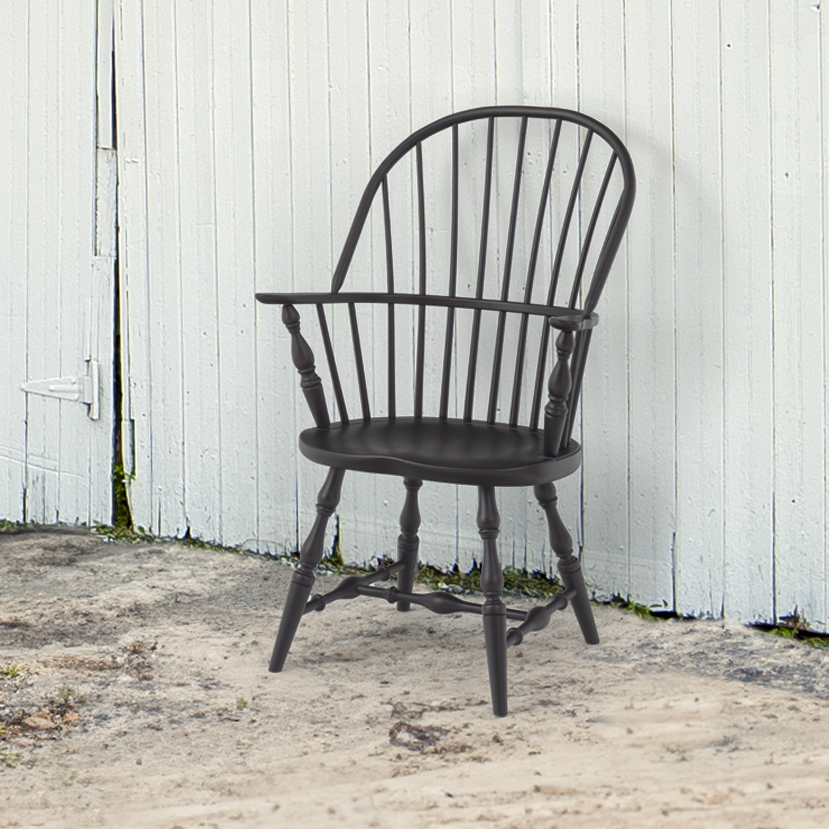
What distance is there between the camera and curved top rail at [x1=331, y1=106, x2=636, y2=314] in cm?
224

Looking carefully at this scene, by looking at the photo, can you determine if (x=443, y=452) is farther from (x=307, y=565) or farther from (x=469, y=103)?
(x=469, y=103)

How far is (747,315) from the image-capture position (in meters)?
2.40

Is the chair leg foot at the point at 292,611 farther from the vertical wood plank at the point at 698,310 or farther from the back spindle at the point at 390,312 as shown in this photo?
the vertical wood plank at the point at 698,310

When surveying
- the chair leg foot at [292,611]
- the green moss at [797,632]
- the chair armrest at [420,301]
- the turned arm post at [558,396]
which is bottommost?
the green moss at [797,632]

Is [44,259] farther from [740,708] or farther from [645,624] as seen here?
[740,708]

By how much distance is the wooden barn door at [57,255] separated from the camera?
3199 millimetres

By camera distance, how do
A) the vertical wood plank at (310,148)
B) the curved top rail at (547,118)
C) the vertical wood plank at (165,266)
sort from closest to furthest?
1. the curved top rail at (547,118)
2. the vertical wood plank at (310,148)
3. the vertical wood plank at (165,266)

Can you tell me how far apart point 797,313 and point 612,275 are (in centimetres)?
42

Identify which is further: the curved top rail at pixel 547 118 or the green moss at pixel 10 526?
the green moss at pixel 10 526

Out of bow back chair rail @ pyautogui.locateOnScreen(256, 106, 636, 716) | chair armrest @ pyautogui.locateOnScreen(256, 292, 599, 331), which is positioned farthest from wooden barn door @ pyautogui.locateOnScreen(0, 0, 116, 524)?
chair armrest @ pyautogui.locateOnScreen(256, 292, 599, 331)

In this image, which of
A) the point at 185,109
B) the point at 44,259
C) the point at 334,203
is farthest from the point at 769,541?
the point at 44,259

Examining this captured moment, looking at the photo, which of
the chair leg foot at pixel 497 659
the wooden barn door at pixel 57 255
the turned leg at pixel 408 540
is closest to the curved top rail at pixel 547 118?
the turned leg at pixel 408 540

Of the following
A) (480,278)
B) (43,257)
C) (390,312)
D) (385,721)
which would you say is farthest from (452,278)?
(43,257)

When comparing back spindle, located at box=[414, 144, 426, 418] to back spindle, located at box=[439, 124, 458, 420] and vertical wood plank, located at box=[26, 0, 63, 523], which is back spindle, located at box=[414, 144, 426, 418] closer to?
back spindle, located at box=[439, 124, 458, 420]
